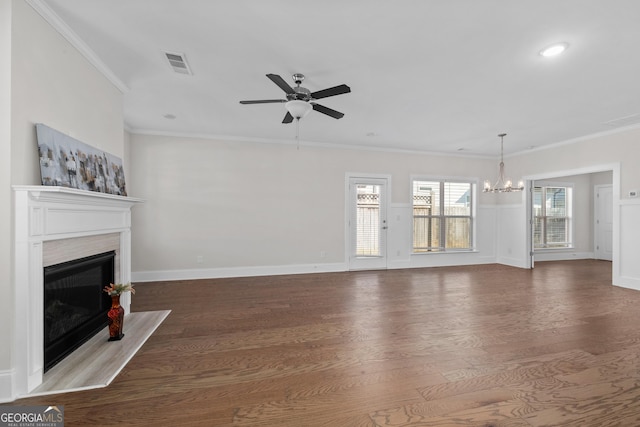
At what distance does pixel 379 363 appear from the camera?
7.32 ft

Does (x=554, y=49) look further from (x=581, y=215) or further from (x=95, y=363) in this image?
(x=581, y=215)

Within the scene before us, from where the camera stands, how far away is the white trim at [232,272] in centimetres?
502

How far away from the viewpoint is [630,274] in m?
4.57

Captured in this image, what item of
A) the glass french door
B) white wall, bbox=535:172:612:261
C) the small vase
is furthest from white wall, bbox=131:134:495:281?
white wall, bbox=535:172:612:261

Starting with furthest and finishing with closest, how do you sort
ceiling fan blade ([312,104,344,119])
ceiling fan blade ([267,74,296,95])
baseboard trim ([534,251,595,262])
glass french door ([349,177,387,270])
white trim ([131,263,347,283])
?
1. baseboard trim ([534,251,595,262])
2. glass french door ([349,177,387,270])
3. white trim ([131,263,347,283])
4. ceiling fan blade ([312,104,344,119])
5. ceiling fan blade ([267,74,296,95])

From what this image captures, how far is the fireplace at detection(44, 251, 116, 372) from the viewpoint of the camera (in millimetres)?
2125

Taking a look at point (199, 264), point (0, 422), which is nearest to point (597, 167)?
point (199, 264)

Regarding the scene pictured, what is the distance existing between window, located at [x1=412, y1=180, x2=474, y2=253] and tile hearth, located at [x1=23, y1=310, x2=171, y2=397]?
5690 mm

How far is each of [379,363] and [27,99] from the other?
3.27m

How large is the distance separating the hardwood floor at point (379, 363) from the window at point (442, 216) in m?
2.64

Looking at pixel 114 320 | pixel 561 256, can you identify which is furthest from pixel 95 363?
pixel 561 256

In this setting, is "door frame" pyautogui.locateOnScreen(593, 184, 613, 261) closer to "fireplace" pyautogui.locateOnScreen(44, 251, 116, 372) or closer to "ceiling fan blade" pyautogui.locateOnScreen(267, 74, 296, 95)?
"ceiling fan blade" pyautogui.locateOnScreen(267, 74, 296, 95)

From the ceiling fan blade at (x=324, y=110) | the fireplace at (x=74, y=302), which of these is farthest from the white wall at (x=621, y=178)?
the fireplace at (x=74, y=302)

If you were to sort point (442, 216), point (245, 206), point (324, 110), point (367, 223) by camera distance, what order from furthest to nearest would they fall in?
point (442, 216)
point (367, 223)
point (245, 206)
point (324, 110)
